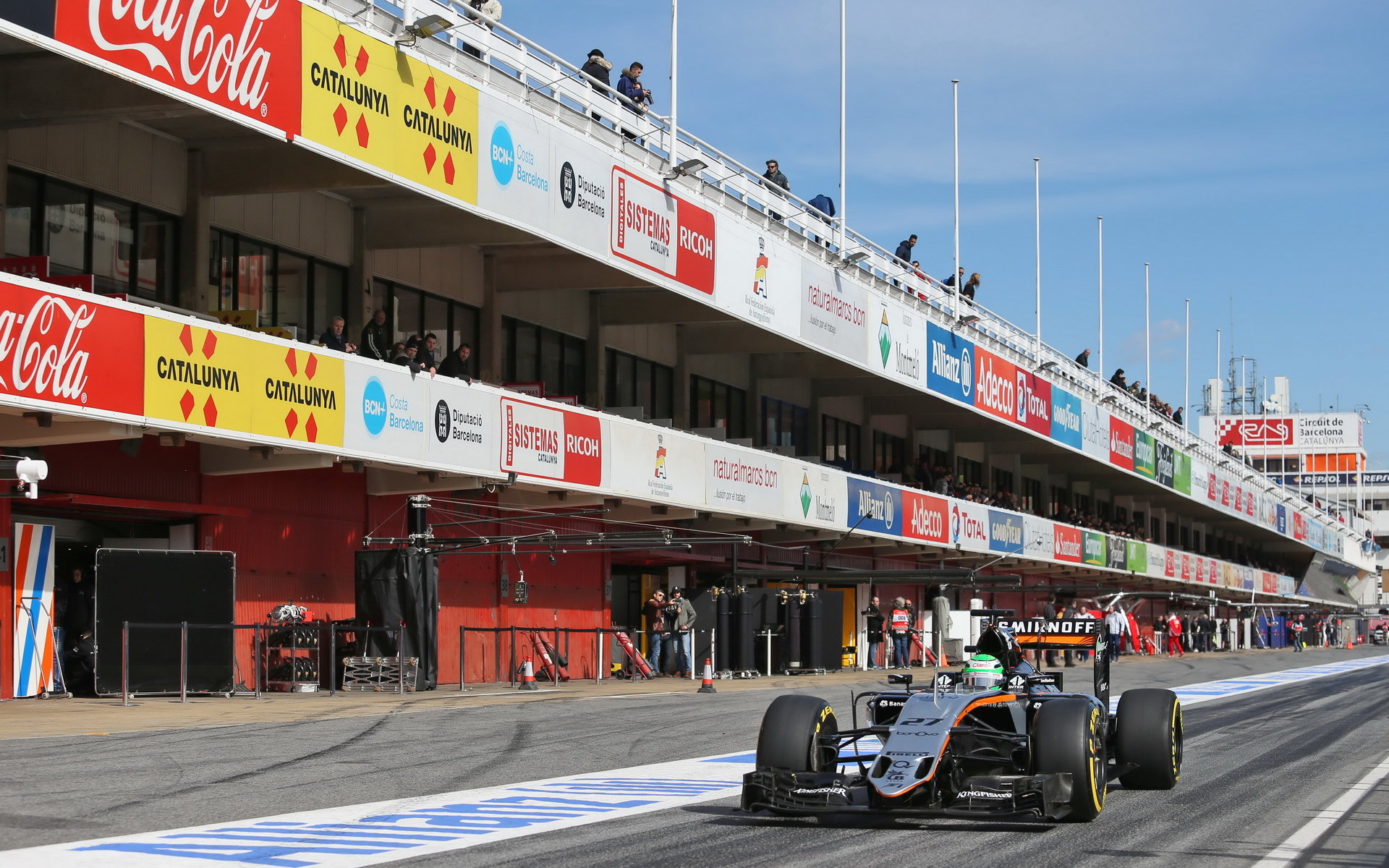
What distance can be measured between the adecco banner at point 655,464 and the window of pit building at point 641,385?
3.56m

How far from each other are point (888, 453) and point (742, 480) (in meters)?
18.6

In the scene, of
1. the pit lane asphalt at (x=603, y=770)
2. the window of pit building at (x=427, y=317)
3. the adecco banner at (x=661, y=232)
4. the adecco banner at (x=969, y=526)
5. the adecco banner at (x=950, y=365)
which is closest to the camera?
the pit lane asphalt at (x=603, y=770)

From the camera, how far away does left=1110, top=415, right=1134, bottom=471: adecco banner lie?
6025 cm

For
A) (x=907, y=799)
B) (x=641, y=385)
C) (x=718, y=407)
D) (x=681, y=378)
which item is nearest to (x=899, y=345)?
(x=718, y=407)

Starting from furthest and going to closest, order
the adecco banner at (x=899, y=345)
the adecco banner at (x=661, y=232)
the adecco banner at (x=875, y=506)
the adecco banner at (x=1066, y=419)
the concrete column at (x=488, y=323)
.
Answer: the adecco banner at (x=1066, y=419) → the adecco banner at (x=875, y=506) → the adecco banner at (x=899, y=345) → the concrete column at (x=488, y=323) → the adecco banner at (x=661, y=232)

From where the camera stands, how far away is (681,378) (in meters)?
37.7

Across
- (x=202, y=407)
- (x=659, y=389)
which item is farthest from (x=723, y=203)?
(x=202, y=407)

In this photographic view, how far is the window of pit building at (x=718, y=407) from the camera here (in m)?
39.2

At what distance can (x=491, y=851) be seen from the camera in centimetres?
949

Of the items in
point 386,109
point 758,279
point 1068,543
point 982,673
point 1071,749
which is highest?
point 386,109

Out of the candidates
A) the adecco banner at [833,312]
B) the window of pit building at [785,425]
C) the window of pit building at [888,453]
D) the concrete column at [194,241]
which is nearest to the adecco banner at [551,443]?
the concrete column at [194,241]

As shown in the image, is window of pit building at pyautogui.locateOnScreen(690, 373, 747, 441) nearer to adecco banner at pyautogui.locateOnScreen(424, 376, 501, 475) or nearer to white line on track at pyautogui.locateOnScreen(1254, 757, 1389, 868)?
adecco banner at pyautogui.locateOnScreen(424, 376, 501, 475)

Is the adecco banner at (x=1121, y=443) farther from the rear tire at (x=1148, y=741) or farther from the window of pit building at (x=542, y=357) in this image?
the rear tire at (x=1148, y=741)

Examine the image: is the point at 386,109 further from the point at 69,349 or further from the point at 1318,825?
the point at 1318,825
